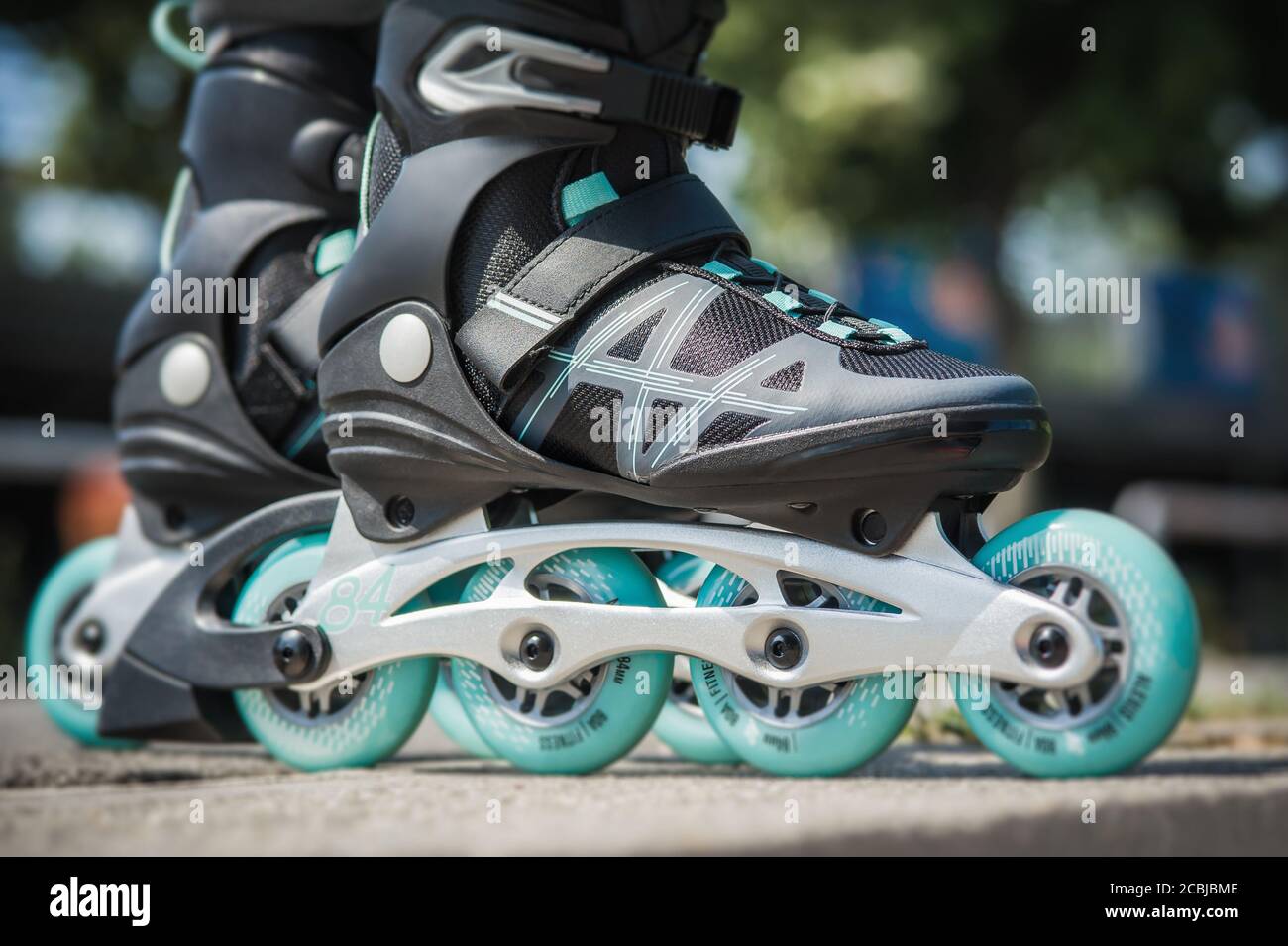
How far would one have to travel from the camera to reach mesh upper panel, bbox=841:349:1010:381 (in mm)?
1473

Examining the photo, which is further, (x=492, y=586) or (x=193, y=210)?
(x=193, y=210)

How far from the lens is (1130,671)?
140 cm

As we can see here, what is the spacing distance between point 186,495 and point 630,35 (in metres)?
1.05

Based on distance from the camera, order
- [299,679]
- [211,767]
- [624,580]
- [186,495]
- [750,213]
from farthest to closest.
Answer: [750,213] < [186,495] < [211,767] < [299,679] < [624,580]

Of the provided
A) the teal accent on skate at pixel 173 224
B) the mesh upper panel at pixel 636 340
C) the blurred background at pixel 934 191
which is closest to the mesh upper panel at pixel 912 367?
the mesh upper panel at pixel 636 340

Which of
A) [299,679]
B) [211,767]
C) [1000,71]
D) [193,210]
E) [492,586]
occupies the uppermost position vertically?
[1000,71]

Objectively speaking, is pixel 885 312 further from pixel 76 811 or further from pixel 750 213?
pixel 76 811

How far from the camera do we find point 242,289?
2.10m

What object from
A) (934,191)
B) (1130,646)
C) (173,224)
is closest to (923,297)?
(934,191)

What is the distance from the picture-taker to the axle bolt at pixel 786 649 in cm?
151

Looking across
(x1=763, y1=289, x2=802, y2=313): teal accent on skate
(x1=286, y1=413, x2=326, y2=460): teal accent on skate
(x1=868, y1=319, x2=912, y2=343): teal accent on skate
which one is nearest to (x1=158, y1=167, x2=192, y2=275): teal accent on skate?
(x1=286, y1=413, x2=326, y2=460): teal accent on skate

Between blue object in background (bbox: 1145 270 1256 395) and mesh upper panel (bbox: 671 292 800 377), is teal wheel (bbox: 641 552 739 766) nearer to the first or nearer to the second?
mesh upper panel (bbox: 671 292 800 377)
